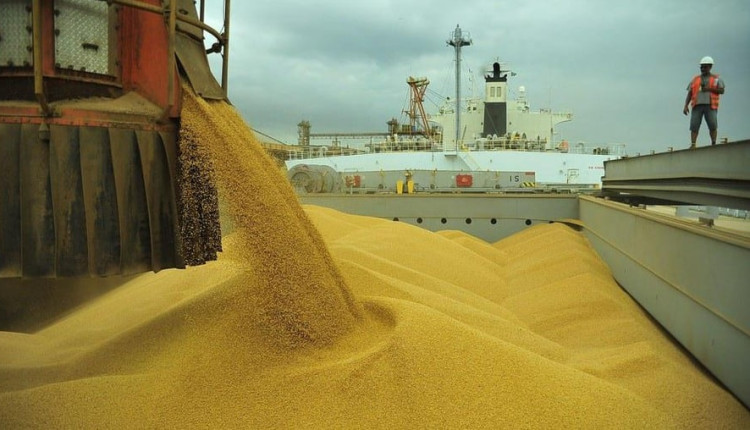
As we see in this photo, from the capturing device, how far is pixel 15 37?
2.47 m

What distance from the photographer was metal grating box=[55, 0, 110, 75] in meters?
2.51

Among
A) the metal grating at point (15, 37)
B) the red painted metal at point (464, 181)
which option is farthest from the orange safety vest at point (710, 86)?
the red painted metal at point (464, 181)

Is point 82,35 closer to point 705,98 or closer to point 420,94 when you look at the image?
point 705,98

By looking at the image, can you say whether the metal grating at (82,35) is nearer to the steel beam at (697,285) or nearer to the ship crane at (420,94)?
the steel beam at (697,285)

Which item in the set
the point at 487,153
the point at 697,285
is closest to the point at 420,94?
the point at 487,153

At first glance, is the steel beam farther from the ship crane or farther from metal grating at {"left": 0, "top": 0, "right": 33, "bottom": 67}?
the ship crane

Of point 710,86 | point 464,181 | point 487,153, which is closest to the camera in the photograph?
point 710,86

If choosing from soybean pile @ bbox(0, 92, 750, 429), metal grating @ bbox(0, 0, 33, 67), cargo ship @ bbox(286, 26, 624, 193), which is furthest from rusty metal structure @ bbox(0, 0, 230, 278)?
cargo ship @ bbox(286, 26, 624, 193)

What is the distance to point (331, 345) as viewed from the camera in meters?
3.20

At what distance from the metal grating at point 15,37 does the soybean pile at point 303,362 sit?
0.69 meters

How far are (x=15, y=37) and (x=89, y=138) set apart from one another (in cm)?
50

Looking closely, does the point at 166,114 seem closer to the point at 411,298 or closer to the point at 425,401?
the point at 425,401

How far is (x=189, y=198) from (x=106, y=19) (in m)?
0.86

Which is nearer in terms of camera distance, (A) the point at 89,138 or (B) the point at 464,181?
(A) the point at 89,138
